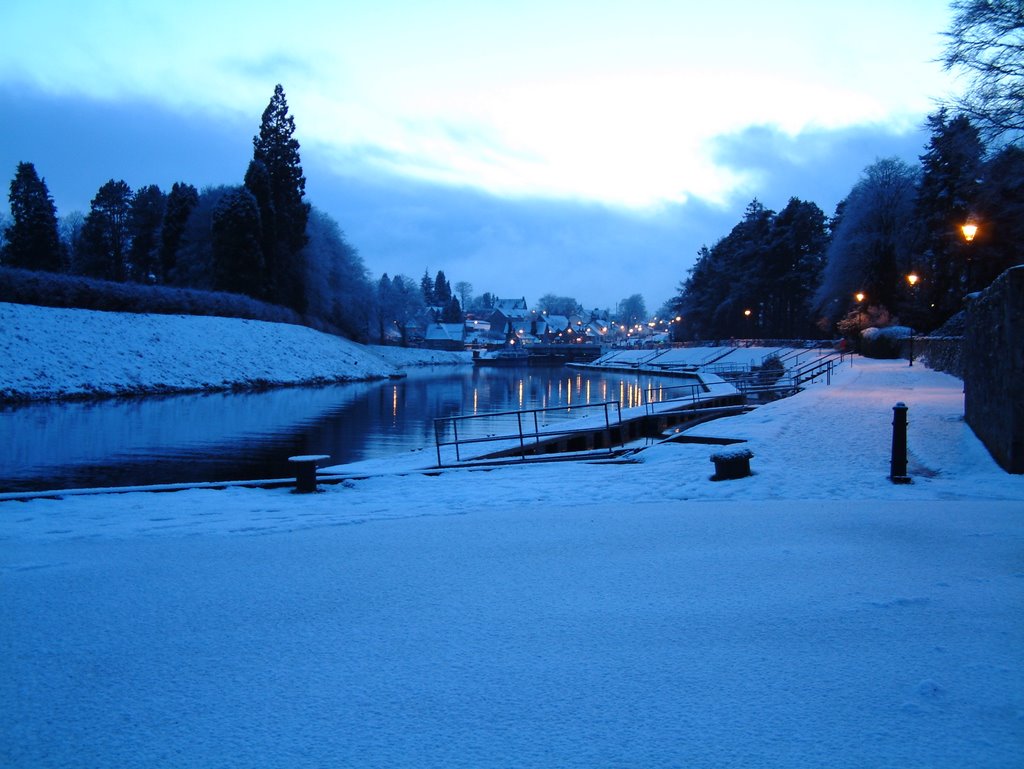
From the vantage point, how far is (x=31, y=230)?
62531 millimetres

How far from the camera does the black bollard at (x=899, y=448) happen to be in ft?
34.1

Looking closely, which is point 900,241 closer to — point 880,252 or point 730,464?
point 880,252

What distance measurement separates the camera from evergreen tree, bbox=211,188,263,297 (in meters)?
60.3

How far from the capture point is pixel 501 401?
41.4m

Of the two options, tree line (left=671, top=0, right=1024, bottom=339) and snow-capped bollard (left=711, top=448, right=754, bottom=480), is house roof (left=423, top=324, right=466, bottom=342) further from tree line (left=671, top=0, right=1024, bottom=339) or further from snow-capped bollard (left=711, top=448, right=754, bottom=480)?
snow-capped bollard (left=711, top=448, right=754, bottom=480)

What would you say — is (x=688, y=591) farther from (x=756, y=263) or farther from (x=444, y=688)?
(x=756, y=263)

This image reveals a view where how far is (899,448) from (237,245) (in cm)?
5998

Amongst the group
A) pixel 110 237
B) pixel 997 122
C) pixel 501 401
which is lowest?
pixel 501 401

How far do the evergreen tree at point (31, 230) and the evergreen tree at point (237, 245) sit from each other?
15.4 metres

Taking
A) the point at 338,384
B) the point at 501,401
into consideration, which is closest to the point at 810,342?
the point at 501,401

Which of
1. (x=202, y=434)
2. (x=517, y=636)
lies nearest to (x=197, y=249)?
(x=202, y=434)

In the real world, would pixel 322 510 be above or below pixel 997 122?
below

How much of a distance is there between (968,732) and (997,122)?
27994 mm

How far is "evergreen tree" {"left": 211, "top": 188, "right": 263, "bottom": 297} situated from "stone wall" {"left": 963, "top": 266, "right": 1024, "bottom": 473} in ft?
190
